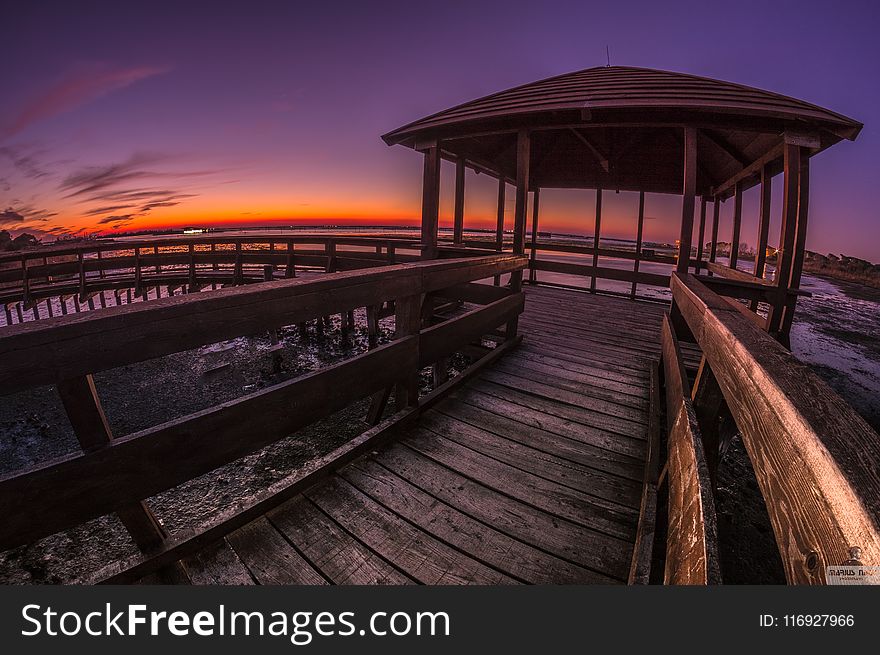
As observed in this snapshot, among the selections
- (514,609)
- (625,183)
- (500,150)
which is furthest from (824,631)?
(625,183)

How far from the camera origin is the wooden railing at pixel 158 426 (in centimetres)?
117

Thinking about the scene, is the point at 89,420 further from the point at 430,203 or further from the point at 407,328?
the point at 430,203

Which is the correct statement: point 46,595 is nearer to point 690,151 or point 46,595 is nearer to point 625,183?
point 690,151

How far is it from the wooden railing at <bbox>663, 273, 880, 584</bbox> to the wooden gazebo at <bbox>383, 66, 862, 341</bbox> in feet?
12.2

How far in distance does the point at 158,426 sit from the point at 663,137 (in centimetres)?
859

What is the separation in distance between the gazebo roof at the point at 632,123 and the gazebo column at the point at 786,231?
0.84 feet

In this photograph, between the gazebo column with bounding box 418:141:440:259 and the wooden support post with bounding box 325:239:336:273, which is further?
the wooden support post with bounding box 325:239:336:273

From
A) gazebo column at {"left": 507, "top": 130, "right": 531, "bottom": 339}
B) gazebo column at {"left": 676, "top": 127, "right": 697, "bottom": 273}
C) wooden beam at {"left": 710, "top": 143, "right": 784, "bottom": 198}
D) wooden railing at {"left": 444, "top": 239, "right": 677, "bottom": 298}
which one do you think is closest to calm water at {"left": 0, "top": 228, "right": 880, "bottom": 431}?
wooden railing at {"left": 444, "top": 239, "right": 677, "bottom": 298}

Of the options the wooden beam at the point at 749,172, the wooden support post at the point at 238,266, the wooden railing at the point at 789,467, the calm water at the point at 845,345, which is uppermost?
the wooden beam at the point at 749,172

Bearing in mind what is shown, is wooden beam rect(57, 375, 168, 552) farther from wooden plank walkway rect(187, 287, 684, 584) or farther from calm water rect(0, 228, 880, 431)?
calm water rect(0, 228, 880, 431)

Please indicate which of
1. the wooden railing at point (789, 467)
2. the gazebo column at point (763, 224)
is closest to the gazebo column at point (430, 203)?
the wooden railing at point (789, 467)

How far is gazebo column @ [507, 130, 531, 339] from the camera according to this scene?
4871 mm

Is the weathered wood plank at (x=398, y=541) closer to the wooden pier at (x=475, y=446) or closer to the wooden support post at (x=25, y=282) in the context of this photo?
the wooden pier at (x=475, y=446)

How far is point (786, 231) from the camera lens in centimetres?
524
